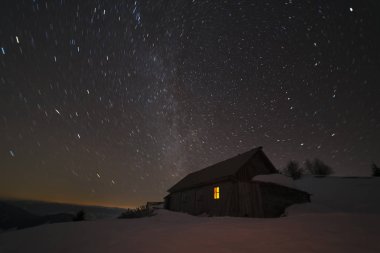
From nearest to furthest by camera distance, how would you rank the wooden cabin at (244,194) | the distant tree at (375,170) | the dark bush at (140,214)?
the wooden cabin at (244,194)
the dark bush at (140,214)
the distant tree at (375,170)

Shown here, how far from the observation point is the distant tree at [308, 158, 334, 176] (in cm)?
5344

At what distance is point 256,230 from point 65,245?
653cm

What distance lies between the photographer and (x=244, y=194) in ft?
54.7

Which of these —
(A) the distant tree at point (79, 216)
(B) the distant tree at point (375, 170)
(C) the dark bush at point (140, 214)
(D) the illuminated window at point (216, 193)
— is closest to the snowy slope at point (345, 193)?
(B) the distant tree at point (375, 170)

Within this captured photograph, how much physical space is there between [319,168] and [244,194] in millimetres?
47640

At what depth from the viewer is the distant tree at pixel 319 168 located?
53.4 meters

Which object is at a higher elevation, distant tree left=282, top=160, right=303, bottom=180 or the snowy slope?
distant tree left=282, top=160, right=303, bottom=180

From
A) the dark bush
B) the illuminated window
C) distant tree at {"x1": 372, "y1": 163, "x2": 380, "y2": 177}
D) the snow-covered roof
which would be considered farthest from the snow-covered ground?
distant tree at {"x1": 372, "y1": 163, "x2": 380, "y2": 177}

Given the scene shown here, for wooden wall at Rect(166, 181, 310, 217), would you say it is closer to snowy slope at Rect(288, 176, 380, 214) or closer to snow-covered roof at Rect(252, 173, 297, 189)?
snow-covered roof at Rect(252, 173, 297, 189)

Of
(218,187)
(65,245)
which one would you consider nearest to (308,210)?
(218,187)

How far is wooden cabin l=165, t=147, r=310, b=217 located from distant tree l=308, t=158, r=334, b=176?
39832mm

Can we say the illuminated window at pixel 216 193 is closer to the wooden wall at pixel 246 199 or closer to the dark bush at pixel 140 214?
the wooden wall at pixel 246 199

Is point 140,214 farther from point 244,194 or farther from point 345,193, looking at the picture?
point 345,193

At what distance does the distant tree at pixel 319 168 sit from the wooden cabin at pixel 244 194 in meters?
39.8
